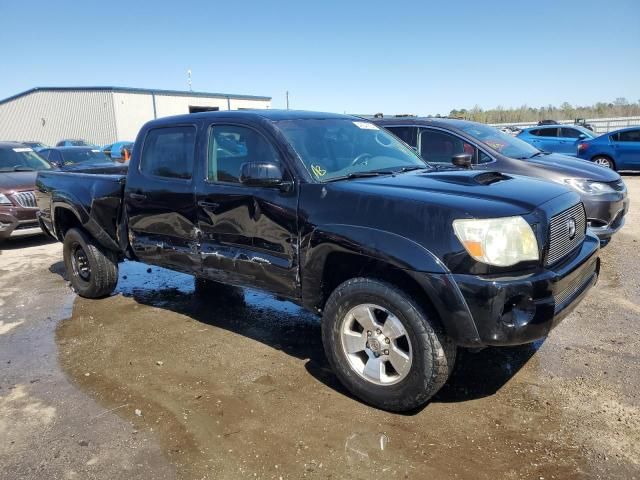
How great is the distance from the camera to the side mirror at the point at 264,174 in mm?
3510

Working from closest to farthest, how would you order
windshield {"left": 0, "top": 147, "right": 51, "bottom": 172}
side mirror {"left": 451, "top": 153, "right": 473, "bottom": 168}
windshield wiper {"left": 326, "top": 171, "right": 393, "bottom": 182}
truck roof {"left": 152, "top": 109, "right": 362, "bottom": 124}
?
windshield wiper {"left": 326, "top": 171, "right": 393, "bottom": 182}
truck roof {"left": 152, "top": 109, "right": 362, "bottom": 124}
side mirror {"left": 451, "top": 153, "right": 473, "bottom": 168}
windshield {"left": 0, "top": 147, "right": 51, "bottom": 172}

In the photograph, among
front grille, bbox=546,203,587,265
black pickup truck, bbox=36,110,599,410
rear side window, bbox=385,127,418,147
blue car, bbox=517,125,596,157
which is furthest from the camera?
blue car, bbox=517,125,596,157

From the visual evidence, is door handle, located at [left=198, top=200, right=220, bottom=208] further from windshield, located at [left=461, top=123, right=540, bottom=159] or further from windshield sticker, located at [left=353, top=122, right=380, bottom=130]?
windshield, located at [left=461, top=123, right=540, bottom=159]

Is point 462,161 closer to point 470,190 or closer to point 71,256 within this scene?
point 470,190

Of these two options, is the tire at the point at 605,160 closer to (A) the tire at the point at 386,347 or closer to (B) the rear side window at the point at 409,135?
(B) the rear side window at the point at 409,135

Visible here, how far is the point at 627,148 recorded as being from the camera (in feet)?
51.2

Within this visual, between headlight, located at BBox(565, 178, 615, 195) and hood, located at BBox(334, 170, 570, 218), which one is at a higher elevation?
hood, located at BBox(334, 170, 570, 218)

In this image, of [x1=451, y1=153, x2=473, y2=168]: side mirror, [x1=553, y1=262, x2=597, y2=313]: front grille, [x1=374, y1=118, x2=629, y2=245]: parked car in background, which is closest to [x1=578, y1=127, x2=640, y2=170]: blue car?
[x1=374, y1=118, x2=629, y2=245]: parked car in background

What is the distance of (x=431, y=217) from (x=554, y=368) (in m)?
1.80

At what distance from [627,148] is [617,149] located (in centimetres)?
27

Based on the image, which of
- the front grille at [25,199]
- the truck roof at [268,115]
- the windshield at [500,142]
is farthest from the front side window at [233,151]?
the front grille at [25,199]

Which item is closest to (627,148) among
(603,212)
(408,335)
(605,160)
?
(605,160)

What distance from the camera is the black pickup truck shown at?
9.32ft

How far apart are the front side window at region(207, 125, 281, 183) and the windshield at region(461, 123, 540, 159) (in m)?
3.96
